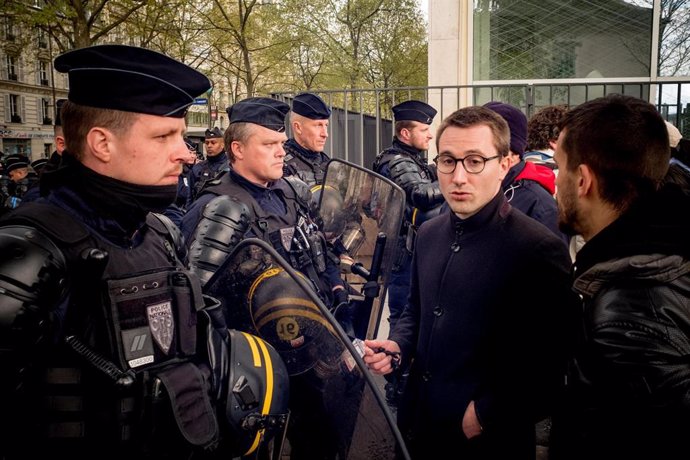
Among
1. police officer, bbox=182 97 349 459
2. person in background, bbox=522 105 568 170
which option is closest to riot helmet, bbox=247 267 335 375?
police officer, bbox=182 97 349 459

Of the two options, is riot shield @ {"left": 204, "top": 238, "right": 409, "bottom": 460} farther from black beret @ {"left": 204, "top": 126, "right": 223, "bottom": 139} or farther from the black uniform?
black beret @ {"left": 204, "top": 126, "right": 223, "bottom": 139}

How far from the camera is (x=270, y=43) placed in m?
21.5

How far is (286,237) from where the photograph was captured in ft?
9.77

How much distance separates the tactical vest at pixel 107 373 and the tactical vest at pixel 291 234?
124 cm

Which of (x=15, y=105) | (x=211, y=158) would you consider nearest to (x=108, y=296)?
(x=211, y=158)

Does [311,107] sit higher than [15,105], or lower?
lower

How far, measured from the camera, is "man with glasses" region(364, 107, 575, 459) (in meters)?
1.84

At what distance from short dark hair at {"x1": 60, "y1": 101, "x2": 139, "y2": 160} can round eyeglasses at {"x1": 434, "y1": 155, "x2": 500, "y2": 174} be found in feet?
3.72

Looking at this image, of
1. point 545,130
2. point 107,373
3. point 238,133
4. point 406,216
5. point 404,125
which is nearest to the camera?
point 107,373

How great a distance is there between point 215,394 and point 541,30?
28.8ft

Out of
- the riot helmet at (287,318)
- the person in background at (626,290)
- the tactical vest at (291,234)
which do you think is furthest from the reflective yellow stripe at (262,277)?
the tactical vest at (291,234)

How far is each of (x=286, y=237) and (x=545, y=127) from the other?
6.40 ft

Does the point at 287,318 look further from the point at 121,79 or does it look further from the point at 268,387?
the point at 121,79

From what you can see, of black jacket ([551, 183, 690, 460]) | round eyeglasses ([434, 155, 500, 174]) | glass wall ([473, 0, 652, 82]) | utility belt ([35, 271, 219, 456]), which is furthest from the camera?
glass wall ([473, 0, 652, 82])
